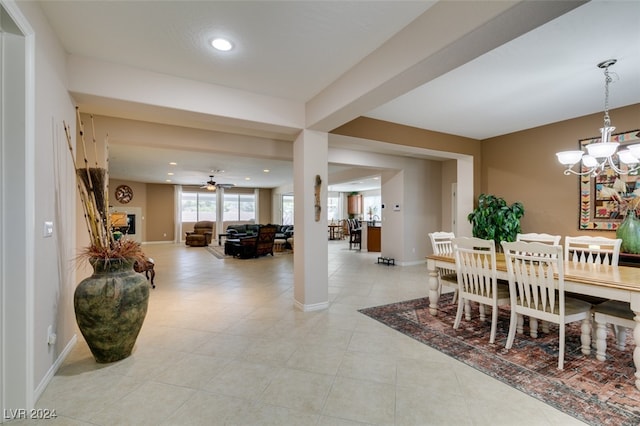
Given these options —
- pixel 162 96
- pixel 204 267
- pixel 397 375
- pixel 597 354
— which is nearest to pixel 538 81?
pixel 597 354

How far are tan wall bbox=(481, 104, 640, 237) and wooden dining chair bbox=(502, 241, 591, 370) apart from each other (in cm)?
236

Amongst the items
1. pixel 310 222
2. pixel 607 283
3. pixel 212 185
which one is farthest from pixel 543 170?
pixel 212 185

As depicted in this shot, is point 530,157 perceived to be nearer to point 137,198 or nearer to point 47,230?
point 47,230

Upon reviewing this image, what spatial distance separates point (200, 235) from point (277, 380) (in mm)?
10275

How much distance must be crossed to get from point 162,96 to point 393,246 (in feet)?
18.9

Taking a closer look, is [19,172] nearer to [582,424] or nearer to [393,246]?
[582,424]

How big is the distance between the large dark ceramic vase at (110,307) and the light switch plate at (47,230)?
0.35 meters

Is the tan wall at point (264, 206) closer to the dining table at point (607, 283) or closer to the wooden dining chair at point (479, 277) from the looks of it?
the wooden dining chair at point (479, 277)

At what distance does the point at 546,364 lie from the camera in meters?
2.37

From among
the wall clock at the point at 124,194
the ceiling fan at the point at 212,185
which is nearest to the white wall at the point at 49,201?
the ceiling fan at the point at 212,185

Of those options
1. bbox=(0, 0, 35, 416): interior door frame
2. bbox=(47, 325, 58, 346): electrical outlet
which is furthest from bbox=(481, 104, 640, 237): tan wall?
bbox=(47, 325, 58, 346): electrical outlet

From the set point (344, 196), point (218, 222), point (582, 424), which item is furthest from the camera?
point (344, 196)

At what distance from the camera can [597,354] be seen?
2436mm

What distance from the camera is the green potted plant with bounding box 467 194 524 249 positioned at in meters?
4.75
